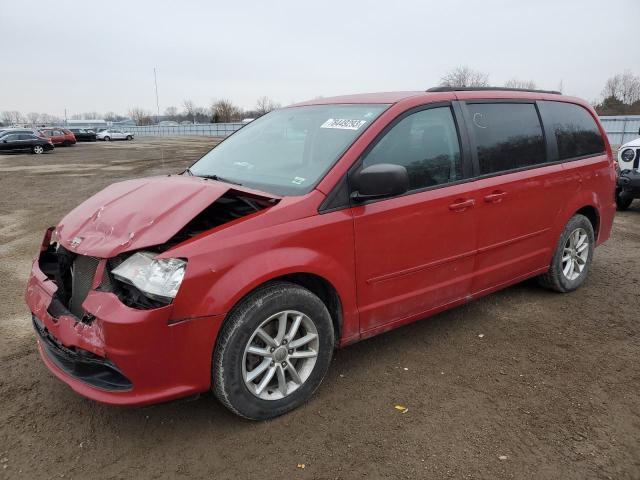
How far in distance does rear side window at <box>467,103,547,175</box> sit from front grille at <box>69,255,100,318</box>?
2.71 m

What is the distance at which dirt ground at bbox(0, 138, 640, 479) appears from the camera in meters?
2.51

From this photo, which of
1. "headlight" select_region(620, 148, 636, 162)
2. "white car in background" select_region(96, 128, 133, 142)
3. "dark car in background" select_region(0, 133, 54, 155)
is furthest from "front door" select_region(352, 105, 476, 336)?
"white car in background" select_region(96, 128, 133, 142)

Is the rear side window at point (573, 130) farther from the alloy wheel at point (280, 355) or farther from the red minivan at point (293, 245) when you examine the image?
the alloy wheel at point (280, 355)

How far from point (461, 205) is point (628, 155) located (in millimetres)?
6314

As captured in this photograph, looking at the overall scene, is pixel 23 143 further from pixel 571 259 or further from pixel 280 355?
pixel 280 355

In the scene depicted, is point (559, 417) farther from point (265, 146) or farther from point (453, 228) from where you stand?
point (265, 146)

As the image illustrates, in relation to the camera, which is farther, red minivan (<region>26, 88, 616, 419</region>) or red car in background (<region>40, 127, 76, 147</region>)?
red car in background (<region>40, 127, 76, 147</region>)

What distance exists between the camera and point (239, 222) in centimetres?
271

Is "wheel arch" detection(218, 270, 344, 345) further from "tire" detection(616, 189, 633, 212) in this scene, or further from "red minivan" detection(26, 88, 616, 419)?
"tire" detection(616, 189, 633, 212)

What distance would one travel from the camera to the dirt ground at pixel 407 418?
8.23ft

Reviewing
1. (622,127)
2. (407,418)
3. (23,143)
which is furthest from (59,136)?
(407,418)

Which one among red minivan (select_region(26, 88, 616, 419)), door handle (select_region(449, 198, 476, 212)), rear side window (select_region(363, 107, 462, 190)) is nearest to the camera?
red minivan (select_region(26, 88, 616, 419))

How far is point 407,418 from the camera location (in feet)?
9.45

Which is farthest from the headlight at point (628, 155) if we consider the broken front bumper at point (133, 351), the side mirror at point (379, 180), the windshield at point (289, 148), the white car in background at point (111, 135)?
the white car in background at point (111, 135)
